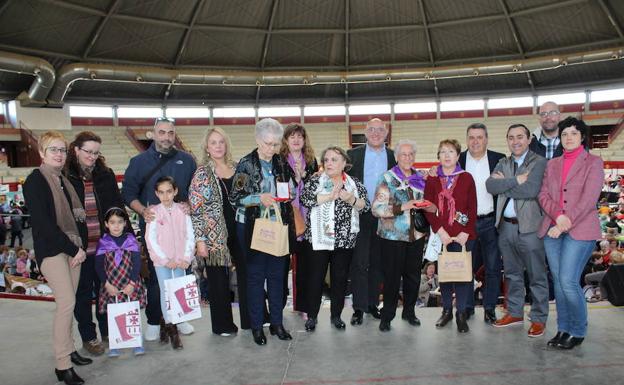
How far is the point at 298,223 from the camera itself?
3.72 m

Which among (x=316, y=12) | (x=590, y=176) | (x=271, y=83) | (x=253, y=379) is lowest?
(x=253, y=379)

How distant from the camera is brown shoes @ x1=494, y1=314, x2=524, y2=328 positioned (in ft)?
12.7

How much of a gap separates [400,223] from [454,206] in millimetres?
465

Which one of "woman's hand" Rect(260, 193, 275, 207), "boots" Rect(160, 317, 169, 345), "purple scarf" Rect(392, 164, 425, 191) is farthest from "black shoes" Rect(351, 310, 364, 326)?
"boots" Rect(160, 317, 169, 345)

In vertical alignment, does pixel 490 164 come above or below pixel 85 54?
below

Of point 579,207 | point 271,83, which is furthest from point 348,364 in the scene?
point 271,83

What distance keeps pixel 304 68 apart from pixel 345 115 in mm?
4817

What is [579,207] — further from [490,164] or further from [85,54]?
[85,54]

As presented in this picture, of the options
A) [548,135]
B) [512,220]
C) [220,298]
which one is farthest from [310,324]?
[548,135]

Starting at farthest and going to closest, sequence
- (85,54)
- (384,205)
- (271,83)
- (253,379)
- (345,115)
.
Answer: (345,115), (271,83), (85,54), (384,205), (253,379)

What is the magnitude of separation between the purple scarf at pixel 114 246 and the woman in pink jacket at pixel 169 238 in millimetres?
128

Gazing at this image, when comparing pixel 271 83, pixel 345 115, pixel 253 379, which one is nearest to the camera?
pixel 253 379

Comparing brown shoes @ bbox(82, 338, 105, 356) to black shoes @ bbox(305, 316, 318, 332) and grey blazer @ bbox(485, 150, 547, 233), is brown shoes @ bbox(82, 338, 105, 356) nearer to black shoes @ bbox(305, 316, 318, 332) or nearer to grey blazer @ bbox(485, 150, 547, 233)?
black shoes @ bbox(305, 316, 318, 332)

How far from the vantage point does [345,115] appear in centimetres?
2300
